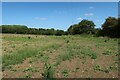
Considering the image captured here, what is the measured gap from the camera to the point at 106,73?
1046 centimetres

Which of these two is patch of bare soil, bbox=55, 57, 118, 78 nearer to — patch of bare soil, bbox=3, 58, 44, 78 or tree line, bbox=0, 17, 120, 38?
patch of bare soil, bbox=3, 58, 44, 78

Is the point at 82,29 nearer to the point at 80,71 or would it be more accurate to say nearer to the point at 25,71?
the point at 80,71

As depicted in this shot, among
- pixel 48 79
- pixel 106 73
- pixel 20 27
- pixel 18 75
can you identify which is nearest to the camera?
pixel 48 79

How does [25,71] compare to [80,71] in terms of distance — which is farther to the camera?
[80,71]

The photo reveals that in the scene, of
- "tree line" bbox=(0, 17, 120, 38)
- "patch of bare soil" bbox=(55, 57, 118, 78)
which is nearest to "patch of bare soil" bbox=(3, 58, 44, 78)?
"patch of bare soil" bbox=(55, 57, 118, 78)

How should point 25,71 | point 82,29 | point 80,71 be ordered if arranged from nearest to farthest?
point 25,71 < point 80,71 < point 82,29

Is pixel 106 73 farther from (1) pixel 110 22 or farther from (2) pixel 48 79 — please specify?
(1) pixel 110 22

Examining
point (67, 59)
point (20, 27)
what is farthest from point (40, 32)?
point (67, 59)

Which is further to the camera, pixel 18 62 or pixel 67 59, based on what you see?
pixel 67 59

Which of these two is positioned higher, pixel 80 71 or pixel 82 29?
pixel 82 29

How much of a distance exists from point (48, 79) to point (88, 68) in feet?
10.5

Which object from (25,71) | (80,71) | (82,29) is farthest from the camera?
(82,29)

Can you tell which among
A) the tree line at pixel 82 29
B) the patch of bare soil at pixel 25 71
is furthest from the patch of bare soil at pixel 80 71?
the tree line at pixel 82 29

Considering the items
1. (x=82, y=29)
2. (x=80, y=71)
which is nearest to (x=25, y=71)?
(x=80, y=71)
